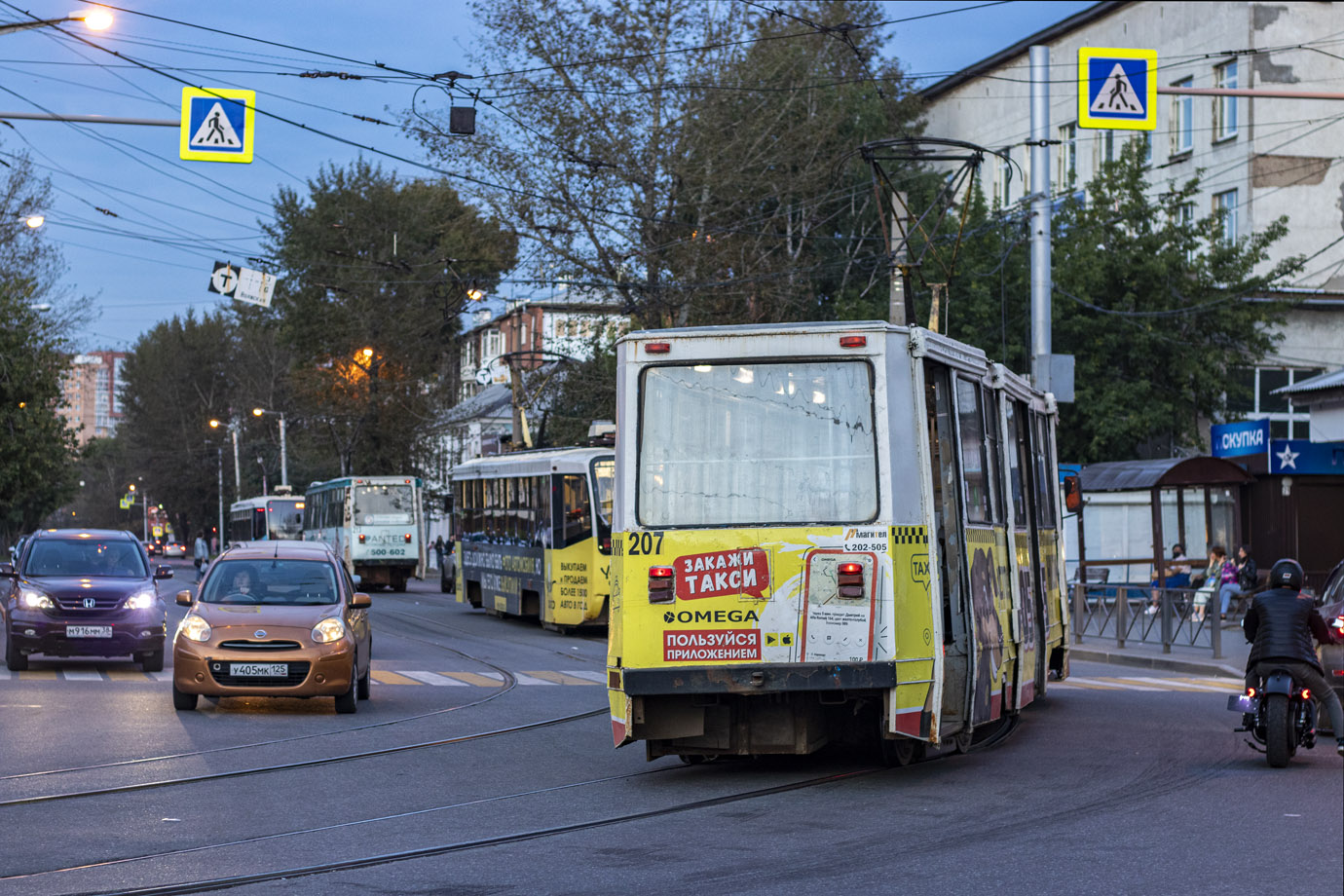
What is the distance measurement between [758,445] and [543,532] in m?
19.1

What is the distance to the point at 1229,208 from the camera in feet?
153

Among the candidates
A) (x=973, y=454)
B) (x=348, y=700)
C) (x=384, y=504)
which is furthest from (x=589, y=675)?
(x=384, y=504)

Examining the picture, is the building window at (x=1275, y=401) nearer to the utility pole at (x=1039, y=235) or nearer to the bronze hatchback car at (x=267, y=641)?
the utility pole at (x=1039, y=235)

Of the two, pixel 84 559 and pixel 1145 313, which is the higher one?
pixel 1145 313

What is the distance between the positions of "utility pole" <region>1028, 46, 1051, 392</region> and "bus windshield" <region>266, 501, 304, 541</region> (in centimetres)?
3870

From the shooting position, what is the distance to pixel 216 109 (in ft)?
64.5

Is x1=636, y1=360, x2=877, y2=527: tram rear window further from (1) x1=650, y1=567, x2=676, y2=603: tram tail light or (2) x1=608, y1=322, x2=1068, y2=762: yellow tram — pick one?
(1) x1=650, y1=567, x2=676, y2=603: tram tail light

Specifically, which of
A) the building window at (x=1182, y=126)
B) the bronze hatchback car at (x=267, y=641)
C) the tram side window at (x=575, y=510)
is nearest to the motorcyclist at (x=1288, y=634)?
the bronze hatchback car at (x=267, y=641)

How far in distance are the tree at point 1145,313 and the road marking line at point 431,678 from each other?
79.7 ft

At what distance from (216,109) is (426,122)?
16443 millimetres

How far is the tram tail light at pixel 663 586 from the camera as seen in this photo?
36.6 ft

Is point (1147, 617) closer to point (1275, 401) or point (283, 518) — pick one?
point (1275, 401)

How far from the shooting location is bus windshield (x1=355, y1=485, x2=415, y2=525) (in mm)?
48656

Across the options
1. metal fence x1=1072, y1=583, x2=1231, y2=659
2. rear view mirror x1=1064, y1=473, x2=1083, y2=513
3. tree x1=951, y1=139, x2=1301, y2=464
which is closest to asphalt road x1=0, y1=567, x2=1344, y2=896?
rear view mirror x1=1064, y1=473, x2=1083, y2=513
